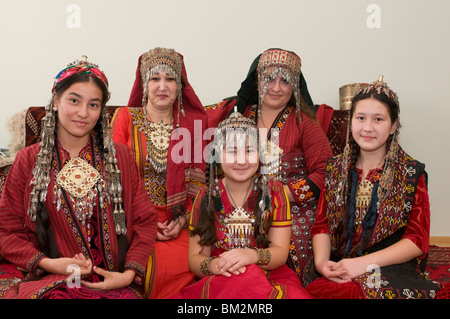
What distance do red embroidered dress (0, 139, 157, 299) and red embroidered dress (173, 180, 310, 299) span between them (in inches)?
10.2

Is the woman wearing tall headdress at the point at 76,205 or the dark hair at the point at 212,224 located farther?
the dark hair at the point at 212,224

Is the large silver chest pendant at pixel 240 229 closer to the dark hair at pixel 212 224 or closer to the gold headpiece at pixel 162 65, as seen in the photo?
the dark hair at pixel 212 224

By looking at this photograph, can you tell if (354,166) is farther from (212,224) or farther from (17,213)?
(17,213)

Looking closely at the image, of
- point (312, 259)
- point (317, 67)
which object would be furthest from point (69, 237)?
point (317, 67)

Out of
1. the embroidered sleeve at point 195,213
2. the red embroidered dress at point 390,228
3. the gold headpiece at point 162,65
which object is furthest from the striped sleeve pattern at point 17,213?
the red embroidered dress at point 390,228

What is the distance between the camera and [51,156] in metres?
2.01

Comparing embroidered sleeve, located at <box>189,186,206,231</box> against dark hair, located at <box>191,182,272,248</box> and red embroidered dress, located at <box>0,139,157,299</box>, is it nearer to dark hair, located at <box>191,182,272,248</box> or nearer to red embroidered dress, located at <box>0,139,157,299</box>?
dark hair, located at <box>191,182,272,248</box>

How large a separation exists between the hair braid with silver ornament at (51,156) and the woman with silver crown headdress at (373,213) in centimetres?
101

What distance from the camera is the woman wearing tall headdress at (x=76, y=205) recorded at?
193 cm

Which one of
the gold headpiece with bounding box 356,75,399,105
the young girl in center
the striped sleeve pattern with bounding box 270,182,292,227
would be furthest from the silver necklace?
the gold headpiece with bounding box 356,75,399,105

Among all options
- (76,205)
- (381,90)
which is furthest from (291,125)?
(76,205)
